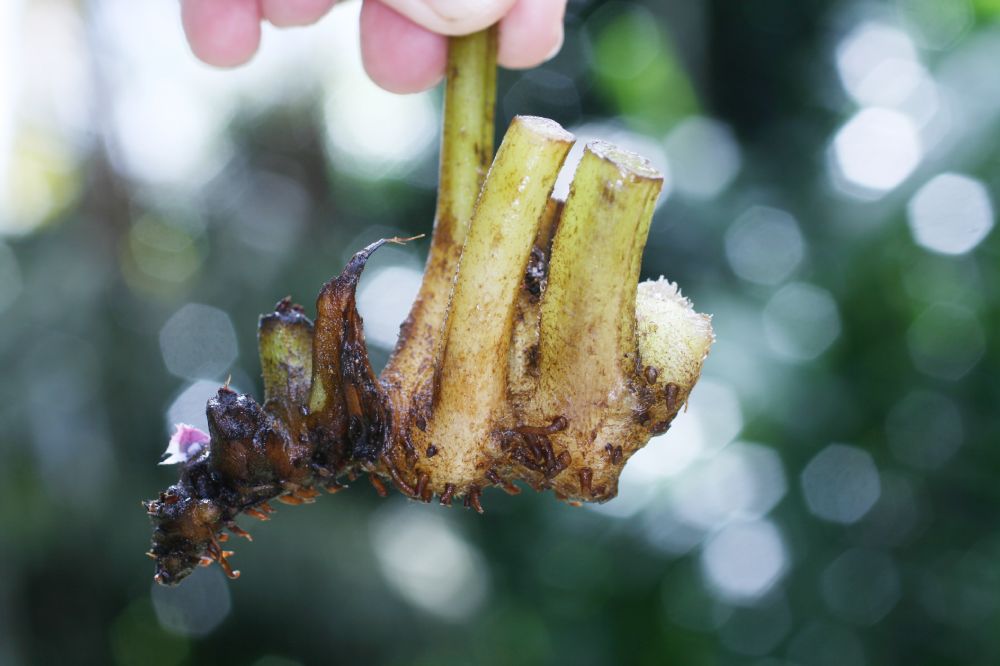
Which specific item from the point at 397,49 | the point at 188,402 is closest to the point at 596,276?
the point at 397,49

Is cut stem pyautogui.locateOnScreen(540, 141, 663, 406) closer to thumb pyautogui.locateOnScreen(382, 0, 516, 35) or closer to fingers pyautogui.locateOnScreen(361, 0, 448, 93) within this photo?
thumb pyautogui.locateOnScreen(382, 0, 516, 35)

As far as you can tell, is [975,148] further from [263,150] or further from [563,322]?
[263,150]

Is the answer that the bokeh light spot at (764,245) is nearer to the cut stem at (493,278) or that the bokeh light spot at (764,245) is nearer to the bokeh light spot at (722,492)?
the bokeh light spot at (722,492)

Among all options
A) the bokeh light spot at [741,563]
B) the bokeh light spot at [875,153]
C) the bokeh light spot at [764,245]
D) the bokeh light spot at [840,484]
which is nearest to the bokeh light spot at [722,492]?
the bokeh light spot at [741,563]

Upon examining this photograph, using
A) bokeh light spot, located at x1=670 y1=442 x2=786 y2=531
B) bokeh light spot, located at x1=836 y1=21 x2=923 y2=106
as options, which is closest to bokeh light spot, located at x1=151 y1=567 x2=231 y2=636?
bokeh light spot, located at x1=670 y1=442 x2=786 y2=531

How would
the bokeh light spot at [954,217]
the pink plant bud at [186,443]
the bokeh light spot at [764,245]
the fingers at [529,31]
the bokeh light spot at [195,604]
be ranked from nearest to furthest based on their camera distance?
the pink plant bud at [186,443]
the fingers at [529,31]
the bokeh light spot at [954,217]
the bokeh light spot at [764,245]
the bokeh light spot at [195,604]

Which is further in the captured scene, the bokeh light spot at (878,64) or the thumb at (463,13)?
the bokeh light spot at (878,64)

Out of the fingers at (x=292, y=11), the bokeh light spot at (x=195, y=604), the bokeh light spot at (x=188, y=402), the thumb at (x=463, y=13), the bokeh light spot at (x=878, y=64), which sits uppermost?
the bokeh light spot at (x=878, y=64)
